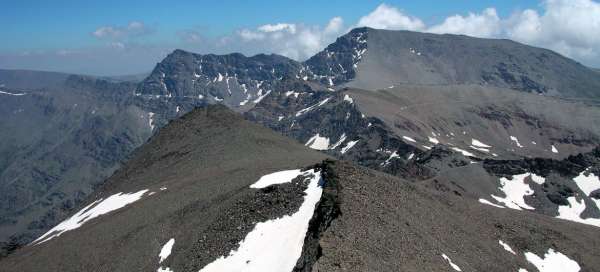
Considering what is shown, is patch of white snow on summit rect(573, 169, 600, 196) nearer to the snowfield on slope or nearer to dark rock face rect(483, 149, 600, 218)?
dark rock face rect(483, 149, 600, 218)

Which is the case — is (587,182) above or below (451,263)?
below

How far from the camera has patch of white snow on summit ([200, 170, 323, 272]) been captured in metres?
52.6

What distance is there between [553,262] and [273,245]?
137ft

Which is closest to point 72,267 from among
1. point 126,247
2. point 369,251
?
point 126,247

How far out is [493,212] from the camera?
83.1m

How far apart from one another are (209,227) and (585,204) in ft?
413

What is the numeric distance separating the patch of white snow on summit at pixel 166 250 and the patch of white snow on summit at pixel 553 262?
4673 centimetres

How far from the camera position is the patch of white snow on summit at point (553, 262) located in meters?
70.6

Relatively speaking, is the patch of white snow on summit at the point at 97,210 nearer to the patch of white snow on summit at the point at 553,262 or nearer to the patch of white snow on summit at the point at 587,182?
the patch of white snow on summit at the point at 553,262

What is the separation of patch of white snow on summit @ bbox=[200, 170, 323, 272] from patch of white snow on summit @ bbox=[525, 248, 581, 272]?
32030 millimetres

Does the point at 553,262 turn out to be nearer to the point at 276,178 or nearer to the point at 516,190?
the point at 276,178

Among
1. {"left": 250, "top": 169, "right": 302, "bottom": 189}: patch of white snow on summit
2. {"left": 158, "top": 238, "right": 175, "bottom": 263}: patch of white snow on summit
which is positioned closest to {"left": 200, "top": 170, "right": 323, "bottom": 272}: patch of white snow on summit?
{"left": 250, "top": 169, "right": 302, "bottom": 189}: patch of white snow on summit

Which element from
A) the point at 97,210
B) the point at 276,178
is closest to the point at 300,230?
the point at 276,178

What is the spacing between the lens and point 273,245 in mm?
55406
